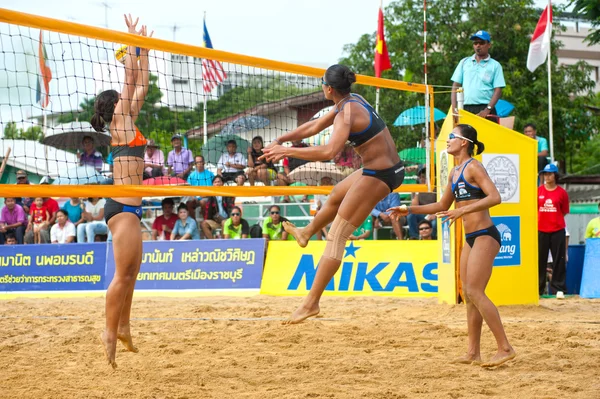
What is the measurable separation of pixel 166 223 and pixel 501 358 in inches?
305

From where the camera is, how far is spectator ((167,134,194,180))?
10852 millimetres

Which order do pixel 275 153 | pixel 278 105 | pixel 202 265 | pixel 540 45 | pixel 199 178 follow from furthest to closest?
pixel 540 45 < pixel 202 265 < pixel 199 178 < pixel 278 105 < pixel 275 153

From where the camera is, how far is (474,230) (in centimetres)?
593

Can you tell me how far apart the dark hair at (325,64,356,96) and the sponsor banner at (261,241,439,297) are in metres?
5.46

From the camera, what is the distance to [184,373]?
227 inches

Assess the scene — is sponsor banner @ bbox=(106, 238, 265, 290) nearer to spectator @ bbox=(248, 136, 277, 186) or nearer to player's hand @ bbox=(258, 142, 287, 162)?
spectator @ bbox=(248, 136, 277, 186)

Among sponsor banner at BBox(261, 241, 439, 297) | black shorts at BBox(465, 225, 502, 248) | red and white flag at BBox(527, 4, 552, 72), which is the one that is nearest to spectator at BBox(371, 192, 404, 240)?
sponsor banner at BBox(261, 241, 439, 297)

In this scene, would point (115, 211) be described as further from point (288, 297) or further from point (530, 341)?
point (288, 297)

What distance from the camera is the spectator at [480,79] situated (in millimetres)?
9242

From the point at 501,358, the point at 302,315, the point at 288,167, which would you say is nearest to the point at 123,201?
the point at 302,315

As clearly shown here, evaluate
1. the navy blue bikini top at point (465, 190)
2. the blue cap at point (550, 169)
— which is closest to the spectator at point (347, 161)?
the blue cap at point (550, 169)

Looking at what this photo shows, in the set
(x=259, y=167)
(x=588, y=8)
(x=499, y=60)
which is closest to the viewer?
(x=259, y=167)

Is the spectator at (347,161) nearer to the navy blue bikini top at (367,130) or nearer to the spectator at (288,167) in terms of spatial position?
the spectator at (288,167)

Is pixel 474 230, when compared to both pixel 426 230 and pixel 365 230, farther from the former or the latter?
pixel 365 230
